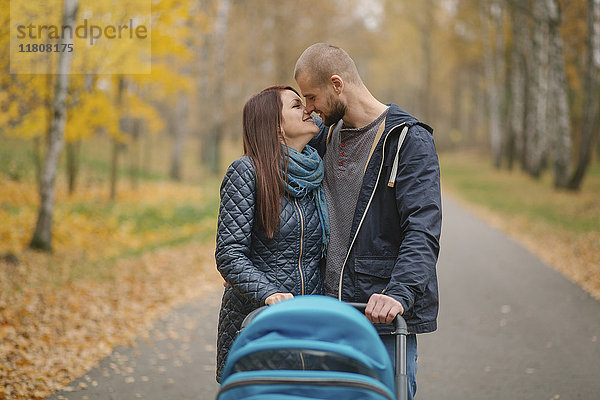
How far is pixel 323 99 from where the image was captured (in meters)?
2.95

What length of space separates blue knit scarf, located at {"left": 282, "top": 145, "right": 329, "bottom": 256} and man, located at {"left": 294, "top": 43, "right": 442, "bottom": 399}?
0.18ft

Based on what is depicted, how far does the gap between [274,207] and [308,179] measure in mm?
223

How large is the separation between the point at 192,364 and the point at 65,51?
6432 mm

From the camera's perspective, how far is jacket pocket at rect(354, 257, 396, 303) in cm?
288

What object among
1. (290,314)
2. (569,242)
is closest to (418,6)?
(569,242)

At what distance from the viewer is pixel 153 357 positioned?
19.6 feet

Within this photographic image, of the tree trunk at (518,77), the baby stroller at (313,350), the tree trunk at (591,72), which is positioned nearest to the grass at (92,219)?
the baby stroller at (313,350)

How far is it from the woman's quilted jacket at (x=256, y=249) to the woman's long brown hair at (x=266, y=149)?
43mm

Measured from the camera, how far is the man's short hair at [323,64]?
2896 millimetres

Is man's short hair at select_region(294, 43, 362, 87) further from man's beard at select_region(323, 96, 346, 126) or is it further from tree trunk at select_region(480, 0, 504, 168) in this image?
tree trunk at select_region(480, 0, 504, 168)

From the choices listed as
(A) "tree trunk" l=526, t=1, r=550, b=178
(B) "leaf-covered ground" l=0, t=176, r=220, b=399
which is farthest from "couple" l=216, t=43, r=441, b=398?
(A) "tree trunk" l=526, t=1, r=550, b=178

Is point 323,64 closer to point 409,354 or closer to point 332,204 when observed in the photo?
point 332,204

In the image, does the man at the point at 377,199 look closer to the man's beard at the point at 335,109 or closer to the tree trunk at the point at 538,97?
the man's beard at the point at 335,109

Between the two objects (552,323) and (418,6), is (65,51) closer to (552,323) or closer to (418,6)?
(552,323)
